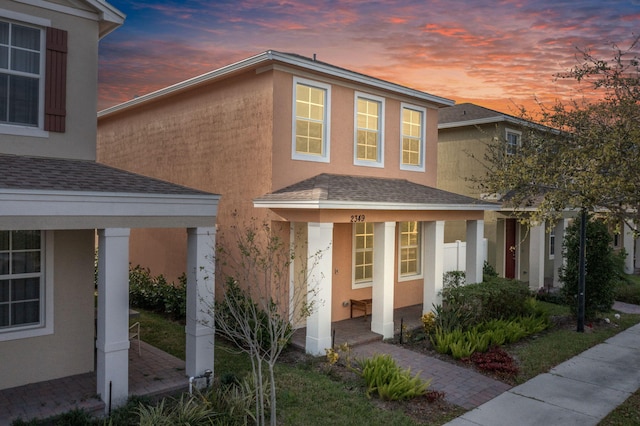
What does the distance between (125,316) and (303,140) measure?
22.7ft

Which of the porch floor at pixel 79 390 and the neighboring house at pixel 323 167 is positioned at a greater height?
the neighboring house at pixel 323 167

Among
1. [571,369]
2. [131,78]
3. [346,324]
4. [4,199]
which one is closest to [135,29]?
[131,78]

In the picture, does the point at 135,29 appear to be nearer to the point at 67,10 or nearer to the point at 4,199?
the point at 67,10

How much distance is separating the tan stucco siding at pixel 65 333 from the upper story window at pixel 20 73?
7.44 feet

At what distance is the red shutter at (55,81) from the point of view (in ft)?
28.5

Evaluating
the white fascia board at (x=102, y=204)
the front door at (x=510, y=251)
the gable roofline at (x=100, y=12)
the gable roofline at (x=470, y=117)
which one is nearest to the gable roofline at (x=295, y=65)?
the gable roofline at (x=100, y=12)

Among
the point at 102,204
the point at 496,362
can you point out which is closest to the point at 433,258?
the point at 496,362

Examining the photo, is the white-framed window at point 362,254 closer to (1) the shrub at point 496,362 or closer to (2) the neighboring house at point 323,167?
(2) the neighboring house at point 323,167

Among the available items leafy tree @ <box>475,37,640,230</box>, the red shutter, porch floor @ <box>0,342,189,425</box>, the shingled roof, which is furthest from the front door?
→ the red shutter

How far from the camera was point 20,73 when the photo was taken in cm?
853

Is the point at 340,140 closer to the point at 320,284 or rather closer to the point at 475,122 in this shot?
the point at 320,284

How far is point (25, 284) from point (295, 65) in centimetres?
774

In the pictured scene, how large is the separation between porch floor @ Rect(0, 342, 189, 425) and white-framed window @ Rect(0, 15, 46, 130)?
4.54m

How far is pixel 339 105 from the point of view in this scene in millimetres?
13453
